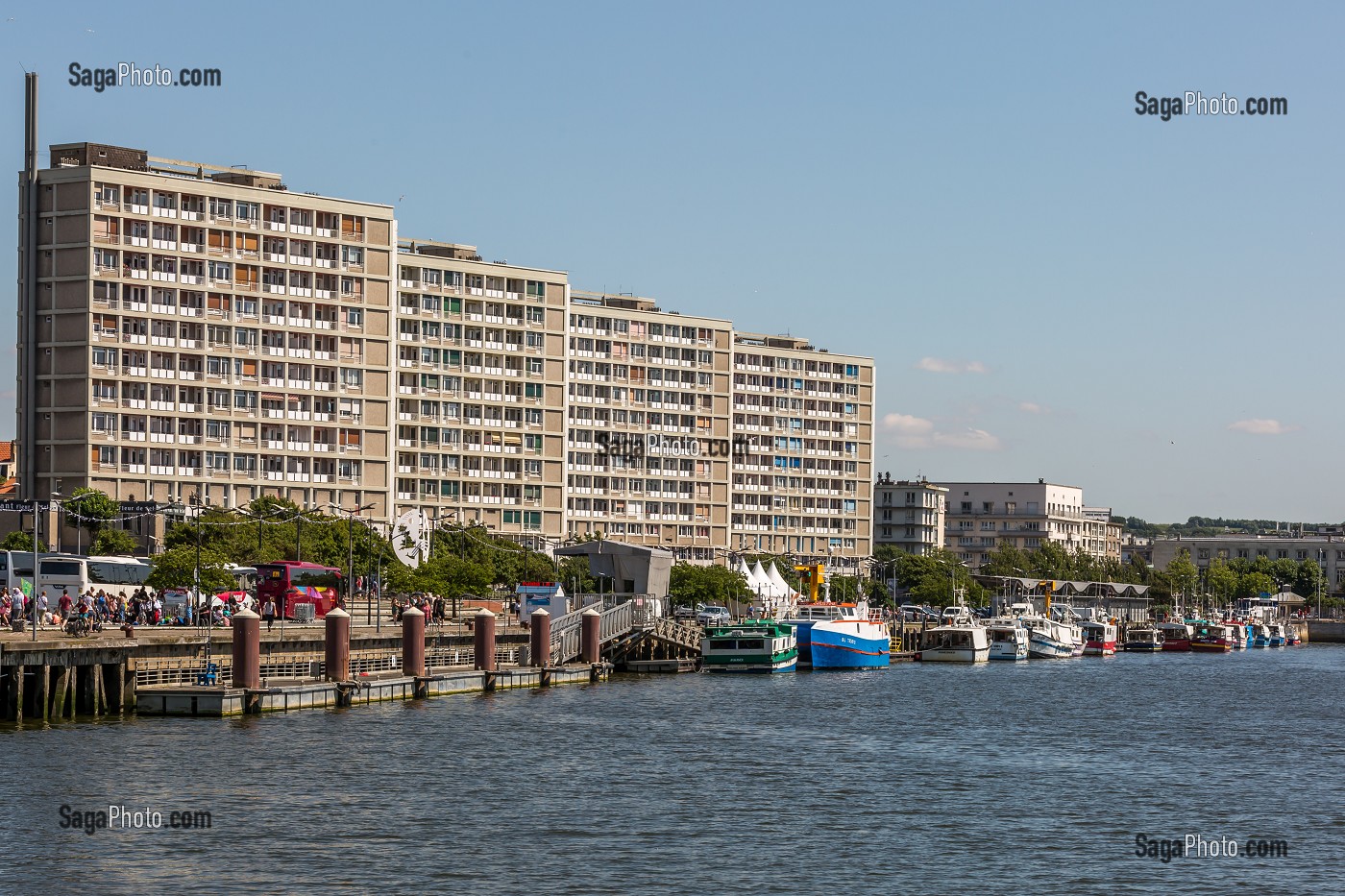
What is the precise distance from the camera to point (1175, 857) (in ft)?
171

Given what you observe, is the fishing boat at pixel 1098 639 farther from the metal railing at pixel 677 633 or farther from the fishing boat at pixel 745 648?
the metal railing at pixel 677 633

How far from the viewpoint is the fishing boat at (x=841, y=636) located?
134m

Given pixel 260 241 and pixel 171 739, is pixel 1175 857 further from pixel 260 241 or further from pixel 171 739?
pixel 260 241

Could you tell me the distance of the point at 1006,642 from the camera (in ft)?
543

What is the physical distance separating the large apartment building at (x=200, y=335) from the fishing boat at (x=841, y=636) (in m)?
58.4

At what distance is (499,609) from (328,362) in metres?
48.6

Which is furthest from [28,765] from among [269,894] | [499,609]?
[499,609]

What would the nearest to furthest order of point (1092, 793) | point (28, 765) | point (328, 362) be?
point (28, 765)
point (1092, 793)
point (328, 362)

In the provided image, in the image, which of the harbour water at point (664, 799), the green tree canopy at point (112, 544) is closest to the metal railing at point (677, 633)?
the harbour water at point (664, 799)

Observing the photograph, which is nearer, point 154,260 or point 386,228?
point 154,260

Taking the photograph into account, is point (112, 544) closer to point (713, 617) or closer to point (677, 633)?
point (677, 633)

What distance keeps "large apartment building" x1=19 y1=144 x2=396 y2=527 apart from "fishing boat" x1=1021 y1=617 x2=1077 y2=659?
6053cm

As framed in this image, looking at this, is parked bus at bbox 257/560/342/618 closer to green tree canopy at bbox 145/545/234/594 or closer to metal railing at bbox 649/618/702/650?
green tree canopy at bbox 145/545/234/594

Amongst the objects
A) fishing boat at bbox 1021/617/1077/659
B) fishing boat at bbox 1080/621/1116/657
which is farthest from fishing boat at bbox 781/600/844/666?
fishing boat at bbox 1080/621/1116/657
